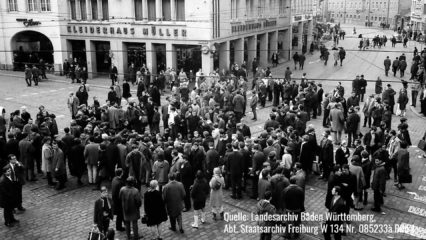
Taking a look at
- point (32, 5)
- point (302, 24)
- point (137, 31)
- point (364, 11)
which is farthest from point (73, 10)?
point (364, 11)

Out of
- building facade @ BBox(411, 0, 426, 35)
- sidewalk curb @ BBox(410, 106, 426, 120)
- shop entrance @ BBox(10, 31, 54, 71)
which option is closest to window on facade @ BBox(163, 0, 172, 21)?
shop entrance @ BBox(10, 31, 54, 71)

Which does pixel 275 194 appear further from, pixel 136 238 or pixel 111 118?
pixel 111 118

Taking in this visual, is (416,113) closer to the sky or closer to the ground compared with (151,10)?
closer to the ground

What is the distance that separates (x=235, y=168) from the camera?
13.2 m

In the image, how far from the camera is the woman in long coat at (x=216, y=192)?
11.8 metres

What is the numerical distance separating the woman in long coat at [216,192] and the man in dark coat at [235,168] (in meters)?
1.11

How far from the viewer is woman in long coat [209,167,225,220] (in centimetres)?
1184

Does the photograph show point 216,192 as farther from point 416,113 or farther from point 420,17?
point 420,17

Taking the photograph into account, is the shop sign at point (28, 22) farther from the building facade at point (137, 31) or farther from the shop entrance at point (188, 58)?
the shop entrance at point (188, 58)

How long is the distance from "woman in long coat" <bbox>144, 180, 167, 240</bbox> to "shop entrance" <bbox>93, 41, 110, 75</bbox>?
2699 centimetres

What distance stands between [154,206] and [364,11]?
112 meters

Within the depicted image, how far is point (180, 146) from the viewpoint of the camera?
13.6 meters

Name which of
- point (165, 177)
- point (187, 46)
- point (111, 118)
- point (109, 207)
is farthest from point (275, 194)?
point (187, 46)

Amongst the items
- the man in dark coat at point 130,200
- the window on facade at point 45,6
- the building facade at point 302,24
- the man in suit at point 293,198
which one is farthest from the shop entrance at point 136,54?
the man in suit at point 293,198
